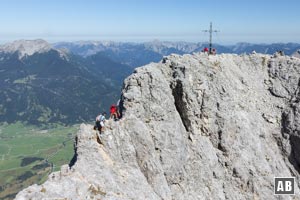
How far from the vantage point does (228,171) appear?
5359 cm

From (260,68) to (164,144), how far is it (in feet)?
97.0

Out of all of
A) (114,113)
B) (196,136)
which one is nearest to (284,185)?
(196,136)

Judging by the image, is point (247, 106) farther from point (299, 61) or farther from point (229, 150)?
point (299, 61)

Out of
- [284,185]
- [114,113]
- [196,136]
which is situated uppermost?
[114,113]

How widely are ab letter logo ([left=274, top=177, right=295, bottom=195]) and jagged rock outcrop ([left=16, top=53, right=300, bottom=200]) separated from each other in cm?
86

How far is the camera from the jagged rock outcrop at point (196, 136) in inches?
1715

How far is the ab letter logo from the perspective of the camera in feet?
179

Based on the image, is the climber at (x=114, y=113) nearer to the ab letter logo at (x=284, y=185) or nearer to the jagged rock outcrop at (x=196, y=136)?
the jagged rock outcrop at (x=196, y=136)

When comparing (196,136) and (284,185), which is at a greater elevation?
(196,136)

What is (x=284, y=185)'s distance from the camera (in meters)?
56.0

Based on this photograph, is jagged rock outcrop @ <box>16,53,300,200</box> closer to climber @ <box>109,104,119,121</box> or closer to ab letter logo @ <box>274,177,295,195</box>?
ab letter logo @ <box>274,177,295,195</box>

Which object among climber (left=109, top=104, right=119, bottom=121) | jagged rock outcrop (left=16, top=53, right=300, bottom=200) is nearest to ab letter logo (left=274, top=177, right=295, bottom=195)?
jagged rock outcrop (left=16, top=53, right=300, bottom=200)

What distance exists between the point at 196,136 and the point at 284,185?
1575cm

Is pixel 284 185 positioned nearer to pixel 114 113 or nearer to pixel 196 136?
pixel 196 136
